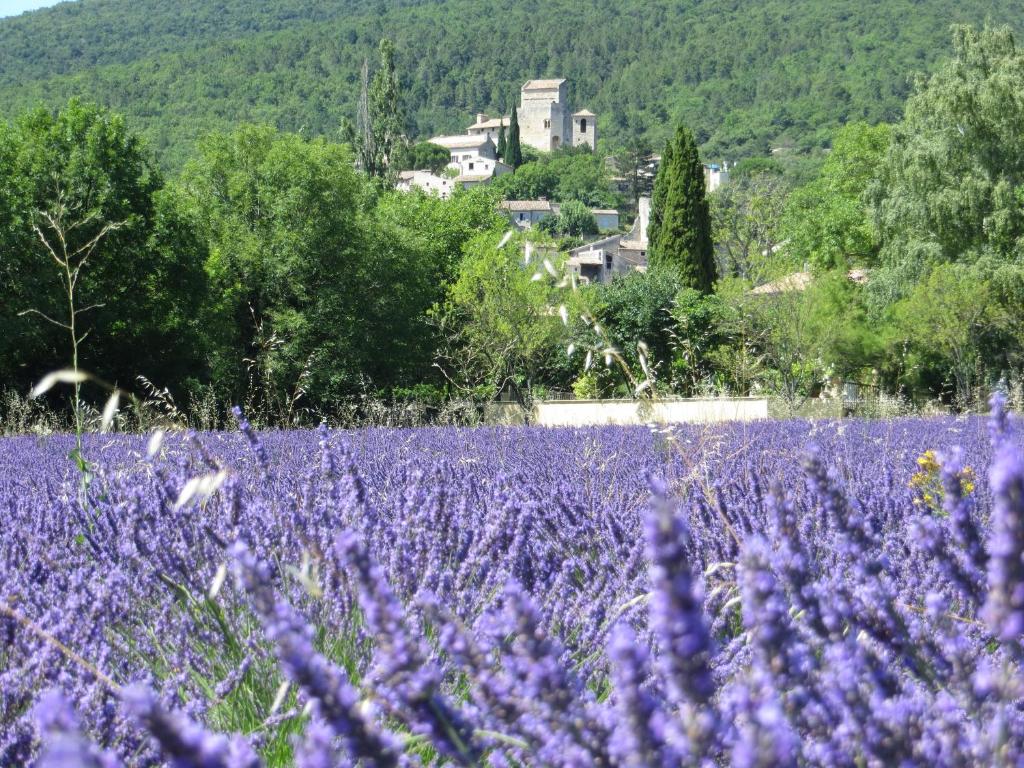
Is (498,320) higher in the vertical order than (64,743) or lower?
lower

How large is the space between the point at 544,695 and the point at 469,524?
227 cm

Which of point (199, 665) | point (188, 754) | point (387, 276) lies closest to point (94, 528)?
point (199, 665)

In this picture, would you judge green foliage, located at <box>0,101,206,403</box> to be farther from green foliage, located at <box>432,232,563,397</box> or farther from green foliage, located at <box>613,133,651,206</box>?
green foliage, located at <box>613,133,651,206</box>

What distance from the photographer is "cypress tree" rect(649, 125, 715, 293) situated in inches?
1491

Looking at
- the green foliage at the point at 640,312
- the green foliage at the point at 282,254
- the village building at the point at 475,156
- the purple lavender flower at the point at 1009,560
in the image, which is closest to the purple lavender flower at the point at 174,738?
the purple lavender flower at the point at 1009,560

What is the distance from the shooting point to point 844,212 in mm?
37125

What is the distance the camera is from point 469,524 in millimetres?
3391

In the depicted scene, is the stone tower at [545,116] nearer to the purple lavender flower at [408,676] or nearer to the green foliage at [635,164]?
the green foliage at [635,164]

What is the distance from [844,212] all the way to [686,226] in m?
5.31

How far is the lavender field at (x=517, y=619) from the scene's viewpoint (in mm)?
971

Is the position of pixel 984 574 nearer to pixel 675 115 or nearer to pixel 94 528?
A: pixel 94 528

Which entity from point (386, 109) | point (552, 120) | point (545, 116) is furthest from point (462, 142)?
point (386, 109)

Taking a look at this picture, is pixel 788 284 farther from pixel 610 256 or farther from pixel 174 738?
pixel 610 256

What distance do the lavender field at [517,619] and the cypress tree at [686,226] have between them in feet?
108
